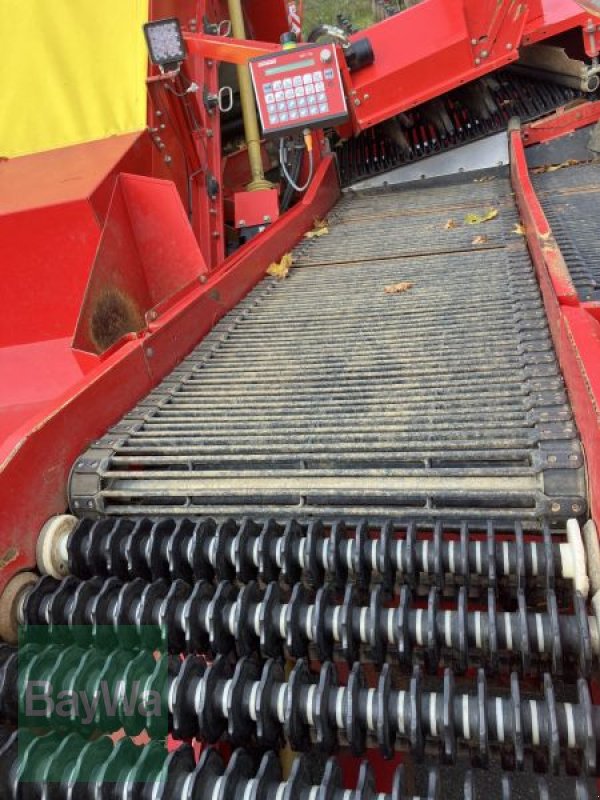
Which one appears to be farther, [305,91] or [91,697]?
[305,91]

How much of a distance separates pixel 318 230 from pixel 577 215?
4.49ft

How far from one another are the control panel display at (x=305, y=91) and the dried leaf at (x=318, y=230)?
1.82 feet

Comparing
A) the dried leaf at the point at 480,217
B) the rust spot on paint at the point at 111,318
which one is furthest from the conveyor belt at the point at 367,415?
the dried leaf at the point at 480,217

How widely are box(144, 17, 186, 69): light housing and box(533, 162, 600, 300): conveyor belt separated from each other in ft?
6.02

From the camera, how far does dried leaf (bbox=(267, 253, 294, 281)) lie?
2988 mm

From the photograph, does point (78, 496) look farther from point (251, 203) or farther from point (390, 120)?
point (390, 120)

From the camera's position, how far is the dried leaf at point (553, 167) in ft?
13.0

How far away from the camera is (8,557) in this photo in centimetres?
134

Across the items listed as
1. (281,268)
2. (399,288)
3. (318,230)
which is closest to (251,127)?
(318,230)

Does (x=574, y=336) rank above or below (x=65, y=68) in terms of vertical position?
below

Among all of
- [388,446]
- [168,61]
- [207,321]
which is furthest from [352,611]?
[168,61]

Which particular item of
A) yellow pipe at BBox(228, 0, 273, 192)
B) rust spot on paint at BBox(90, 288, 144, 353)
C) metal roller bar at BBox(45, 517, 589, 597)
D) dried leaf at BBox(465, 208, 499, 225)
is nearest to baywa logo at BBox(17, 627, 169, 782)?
metal roller bar at BBox(45, 517, 589, 597)

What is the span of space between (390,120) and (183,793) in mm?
4457

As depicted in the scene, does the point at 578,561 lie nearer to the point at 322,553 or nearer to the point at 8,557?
the point at 322,553
